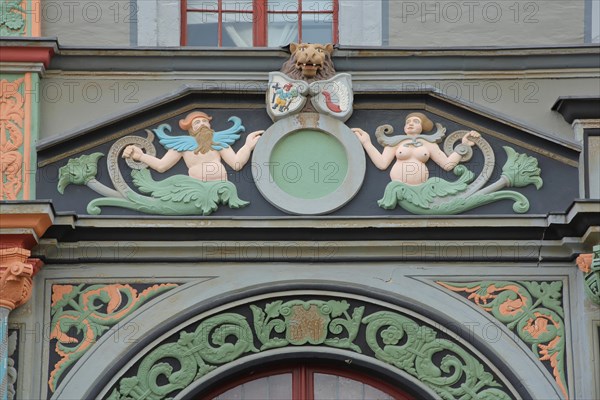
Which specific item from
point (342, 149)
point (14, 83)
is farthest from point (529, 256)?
point (14, 83)

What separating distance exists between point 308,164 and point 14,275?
2.24 m

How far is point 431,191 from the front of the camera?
15.0 metres

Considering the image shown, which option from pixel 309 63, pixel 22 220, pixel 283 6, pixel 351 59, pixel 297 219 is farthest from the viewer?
pixel 283 6

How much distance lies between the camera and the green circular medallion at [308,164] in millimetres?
15062

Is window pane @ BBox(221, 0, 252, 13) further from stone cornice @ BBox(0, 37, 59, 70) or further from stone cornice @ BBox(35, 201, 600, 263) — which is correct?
stone cornice @ BBox(35, 201, 600, 263)

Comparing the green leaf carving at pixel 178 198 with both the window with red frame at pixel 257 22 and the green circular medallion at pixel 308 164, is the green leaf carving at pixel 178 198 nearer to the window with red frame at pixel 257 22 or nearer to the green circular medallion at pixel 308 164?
the green circular medallion at pixel 308 164

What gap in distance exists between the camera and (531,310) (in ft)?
48.4

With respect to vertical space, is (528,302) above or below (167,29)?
below

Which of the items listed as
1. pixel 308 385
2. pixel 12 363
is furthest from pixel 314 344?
pixel 12 363

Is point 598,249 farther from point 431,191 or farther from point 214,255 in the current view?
point 214,255

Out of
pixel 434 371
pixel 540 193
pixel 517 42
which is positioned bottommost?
pixel 434 371

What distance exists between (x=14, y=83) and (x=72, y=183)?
33.9 inches

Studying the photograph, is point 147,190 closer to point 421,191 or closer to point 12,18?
point 12,18

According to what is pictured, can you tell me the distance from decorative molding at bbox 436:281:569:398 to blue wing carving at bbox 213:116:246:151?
1.78 meters
